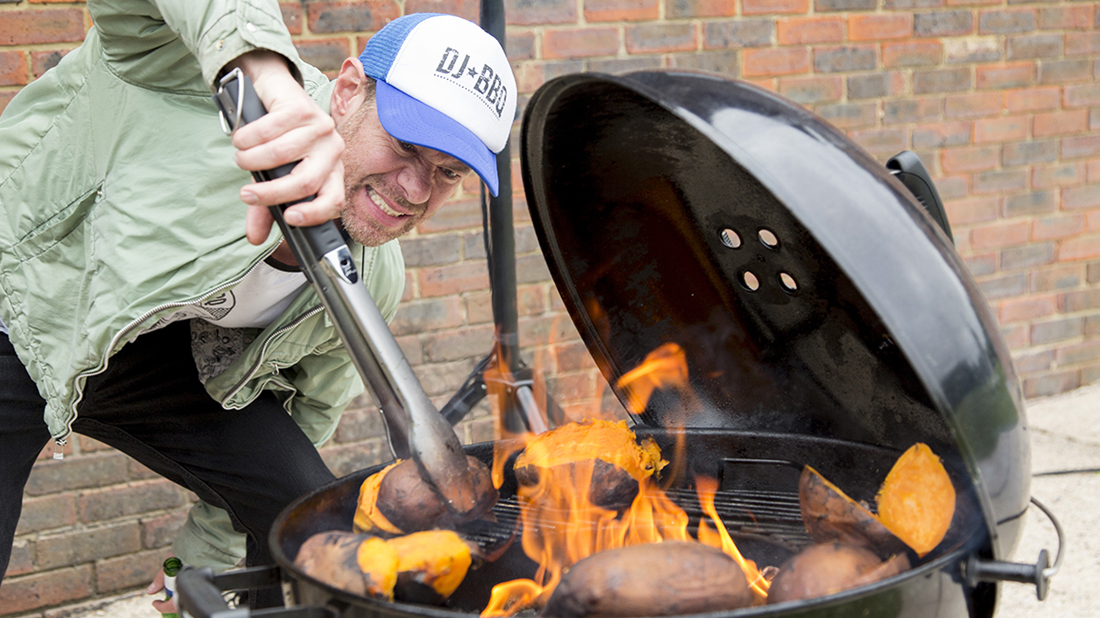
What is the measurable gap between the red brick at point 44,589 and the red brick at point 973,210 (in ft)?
10.4

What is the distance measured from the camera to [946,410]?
94 cm

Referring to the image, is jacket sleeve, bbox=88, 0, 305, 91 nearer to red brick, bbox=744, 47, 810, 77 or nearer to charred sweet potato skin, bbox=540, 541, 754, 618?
charred sweet potato skin, bbox=540, 541, 754, 618

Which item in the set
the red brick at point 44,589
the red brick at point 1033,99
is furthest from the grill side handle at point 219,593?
the red brick at point 1033,99

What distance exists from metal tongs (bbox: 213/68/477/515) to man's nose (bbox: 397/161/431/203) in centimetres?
52

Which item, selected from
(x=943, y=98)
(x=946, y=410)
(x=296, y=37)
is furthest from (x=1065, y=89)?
(x=946, y=410)

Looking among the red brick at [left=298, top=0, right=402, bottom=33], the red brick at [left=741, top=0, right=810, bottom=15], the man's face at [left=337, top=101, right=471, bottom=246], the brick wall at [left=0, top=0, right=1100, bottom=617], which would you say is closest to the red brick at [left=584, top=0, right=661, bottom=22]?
the brick wall at [left=0, top=0, right=1100, bottom=617]

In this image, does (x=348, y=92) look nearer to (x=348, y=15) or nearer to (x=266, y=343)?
(x=266, y=343)


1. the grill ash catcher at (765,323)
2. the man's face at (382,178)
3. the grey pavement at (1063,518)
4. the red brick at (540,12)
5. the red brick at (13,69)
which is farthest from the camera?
the red brick at (540,12)

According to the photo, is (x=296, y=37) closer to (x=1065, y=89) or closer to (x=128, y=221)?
(x=128, y=221)

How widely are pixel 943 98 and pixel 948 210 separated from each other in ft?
1.38

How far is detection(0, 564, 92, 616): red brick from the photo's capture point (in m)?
2.38

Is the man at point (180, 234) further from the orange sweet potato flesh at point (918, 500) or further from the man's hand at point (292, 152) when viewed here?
the orange sweet potato flesh at point (918, 500)

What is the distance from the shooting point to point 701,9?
2.98 metres

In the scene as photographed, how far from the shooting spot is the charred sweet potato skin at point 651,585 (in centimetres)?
99
